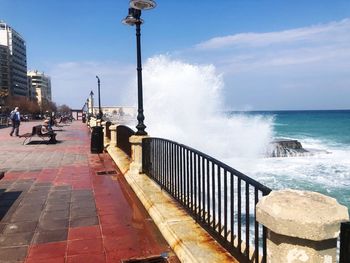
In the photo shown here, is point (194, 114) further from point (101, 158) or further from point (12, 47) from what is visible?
point (12, 47)

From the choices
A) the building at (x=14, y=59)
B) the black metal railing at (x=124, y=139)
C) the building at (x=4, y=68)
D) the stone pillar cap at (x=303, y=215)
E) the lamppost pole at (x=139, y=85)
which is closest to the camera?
the stone pillar cap at (x=303, y=215)

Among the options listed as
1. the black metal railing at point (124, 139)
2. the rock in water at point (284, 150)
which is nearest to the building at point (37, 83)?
the rock in water at point (284, 150)

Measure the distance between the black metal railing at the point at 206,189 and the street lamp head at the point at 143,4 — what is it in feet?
9.42

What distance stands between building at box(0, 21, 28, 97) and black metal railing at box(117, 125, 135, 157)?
138825mm

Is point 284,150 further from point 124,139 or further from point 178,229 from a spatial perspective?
point 178,229

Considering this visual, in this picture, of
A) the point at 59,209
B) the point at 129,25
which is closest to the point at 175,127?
the point at 129,25

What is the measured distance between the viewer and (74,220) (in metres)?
5.08

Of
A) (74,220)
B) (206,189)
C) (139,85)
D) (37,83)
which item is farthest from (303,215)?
(37,83)

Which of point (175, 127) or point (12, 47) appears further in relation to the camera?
point (12, 47)

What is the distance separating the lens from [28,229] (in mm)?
4695

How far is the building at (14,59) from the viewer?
14088 centimetres

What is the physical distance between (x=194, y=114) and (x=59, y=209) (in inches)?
1695

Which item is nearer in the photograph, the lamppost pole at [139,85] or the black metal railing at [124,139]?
the lamppost pole at [139,85]

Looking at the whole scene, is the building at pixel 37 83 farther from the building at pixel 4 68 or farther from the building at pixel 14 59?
the building at pixel 4 68
